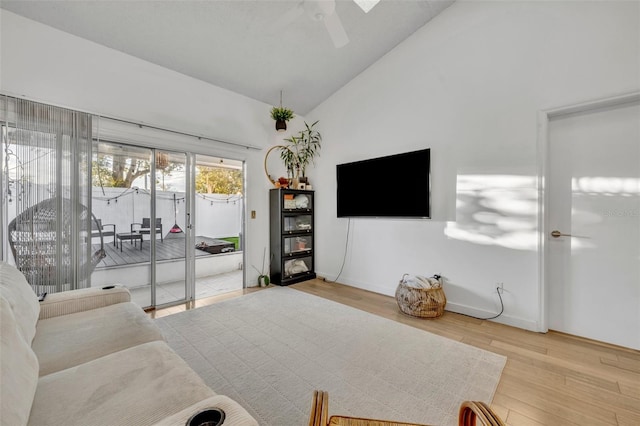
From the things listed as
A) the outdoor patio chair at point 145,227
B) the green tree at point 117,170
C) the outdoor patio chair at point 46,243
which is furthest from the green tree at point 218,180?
the outdoor patio chair at point 46,243

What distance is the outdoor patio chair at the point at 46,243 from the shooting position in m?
2.35

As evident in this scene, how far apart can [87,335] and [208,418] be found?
1.21 m

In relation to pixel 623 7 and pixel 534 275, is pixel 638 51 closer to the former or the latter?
pixel 623 7

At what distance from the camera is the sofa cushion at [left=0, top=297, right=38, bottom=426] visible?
2.35ft

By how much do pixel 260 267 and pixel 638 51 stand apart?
4.63 metres

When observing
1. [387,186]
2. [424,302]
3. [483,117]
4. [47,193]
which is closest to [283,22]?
[387,186]

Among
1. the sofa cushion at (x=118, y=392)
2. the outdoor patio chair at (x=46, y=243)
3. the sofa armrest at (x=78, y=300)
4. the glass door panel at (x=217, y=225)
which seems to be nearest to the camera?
the sofa cushion at (x=118, y=392)

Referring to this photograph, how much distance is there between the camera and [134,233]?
314 cm

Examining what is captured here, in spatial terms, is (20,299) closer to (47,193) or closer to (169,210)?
(47,193)

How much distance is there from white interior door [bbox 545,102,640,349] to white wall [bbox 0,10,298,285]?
3648mm

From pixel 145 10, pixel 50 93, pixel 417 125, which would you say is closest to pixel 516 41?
pixel 417 125

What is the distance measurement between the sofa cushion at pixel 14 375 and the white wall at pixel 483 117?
331 cm

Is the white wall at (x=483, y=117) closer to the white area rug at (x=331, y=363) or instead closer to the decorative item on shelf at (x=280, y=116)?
the white area rug at (x=331, y=363)

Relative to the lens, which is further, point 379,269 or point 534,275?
point 379,269
